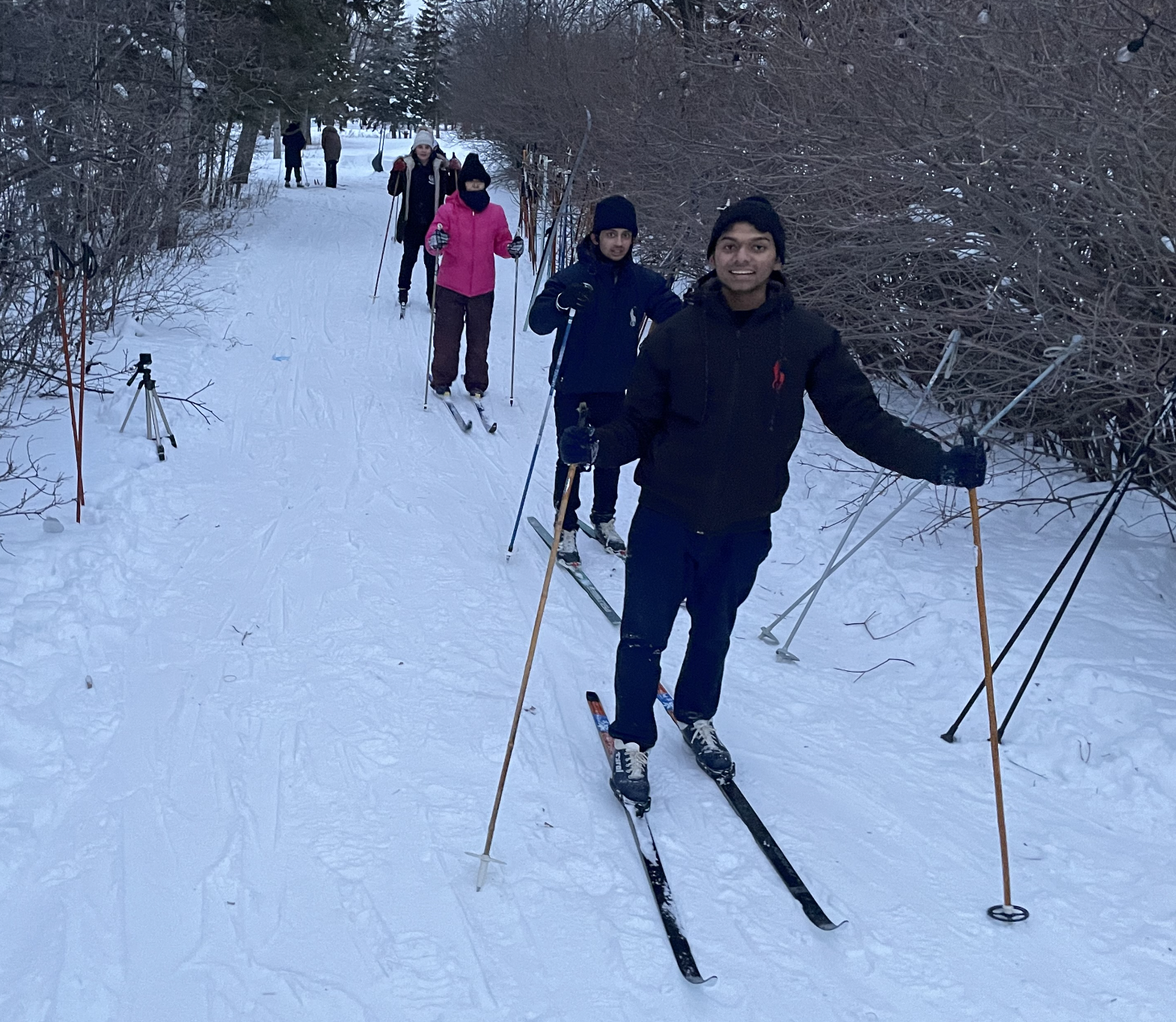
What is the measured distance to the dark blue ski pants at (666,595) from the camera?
3.20 m

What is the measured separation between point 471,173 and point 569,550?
3.60m

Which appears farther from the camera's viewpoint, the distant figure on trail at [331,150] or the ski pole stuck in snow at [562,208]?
the distant figure on trail at [331,150]

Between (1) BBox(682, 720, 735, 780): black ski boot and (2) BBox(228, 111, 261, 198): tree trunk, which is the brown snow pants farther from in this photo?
(2) BBox(228, 111, 261, 198): tree trunk

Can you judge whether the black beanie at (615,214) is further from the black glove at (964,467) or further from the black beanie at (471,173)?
the black beanie at (471,173)

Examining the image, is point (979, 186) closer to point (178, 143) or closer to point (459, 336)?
point (459, 336)

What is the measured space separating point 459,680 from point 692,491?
5.20ft

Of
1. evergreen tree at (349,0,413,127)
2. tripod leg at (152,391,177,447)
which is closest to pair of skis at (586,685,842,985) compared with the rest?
tripod leg at (152,391,177,447)

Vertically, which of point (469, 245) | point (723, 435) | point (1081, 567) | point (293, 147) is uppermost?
point (293, 147)

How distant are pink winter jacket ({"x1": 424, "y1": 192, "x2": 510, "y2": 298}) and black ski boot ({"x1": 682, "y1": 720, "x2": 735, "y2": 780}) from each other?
496 centimetres

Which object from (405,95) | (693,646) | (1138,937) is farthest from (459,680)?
(405,95)

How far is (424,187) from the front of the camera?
10648 mm

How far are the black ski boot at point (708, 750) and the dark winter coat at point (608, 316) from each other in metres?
2.05

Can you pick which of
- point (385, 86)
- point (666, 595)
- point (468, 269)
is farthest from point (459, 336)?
point (385, 86)

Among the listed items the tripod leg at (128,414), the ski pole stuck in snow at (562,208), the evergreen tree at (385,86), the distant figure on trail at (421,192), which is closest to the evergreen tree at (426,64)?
the evergreen tree at (385,86)
